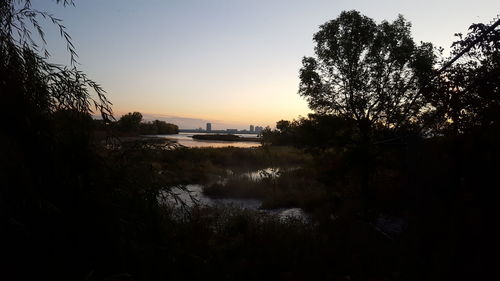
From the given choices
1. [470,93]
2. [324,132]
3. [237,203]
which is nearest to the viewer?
[470,93]

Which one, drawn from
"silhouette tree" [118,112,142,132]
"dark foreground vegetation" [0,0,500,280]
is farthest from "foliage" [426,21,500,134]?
"silhouette tree" [118,112,142,132]

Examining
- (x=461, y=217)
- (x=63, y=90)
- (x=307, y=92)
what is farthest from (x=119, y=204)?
(x=307, y=92)

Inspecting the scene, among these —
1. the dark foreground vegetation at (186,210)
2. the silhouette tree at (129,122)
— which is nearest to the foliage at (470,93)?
the dark foreground vegetation at (186,210)

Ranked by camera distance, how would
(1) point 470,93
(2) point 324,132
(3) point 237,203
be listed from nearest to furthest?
1. (1) point 470,93
2. (2) point 324,132
3. (3) point 237,203

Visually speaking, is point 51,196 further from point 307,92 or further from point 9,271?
point 307,92

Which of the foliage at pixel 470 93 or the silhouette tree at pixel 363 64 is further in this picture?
the silhouette tree at pixel 363 64

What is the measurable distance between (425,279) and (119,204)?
474 centimetres

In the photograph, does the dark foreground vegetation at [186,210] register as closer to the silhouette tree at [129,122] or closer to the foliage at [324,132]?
the silhouette tree at [129,122]

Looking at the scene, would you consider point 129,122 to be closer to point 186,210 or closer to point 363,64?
point 186,210

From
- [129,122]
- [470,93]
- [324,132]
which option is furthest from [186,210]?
[324,132]

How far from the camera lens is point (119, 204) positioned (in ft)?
16.9

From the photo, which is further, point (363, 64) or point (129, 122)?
point (363, 64)

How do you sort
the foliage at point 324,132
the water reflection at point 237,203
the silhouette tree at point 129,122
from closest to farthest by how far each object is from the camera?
1. the silhouette tree at point 129,122
2. the foliage at point 324,132
3. the water reflection at point 237,203

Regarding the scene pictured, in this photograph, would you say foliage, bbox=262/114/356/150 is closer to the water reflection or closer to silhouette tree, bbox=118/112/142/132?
the water reflection
